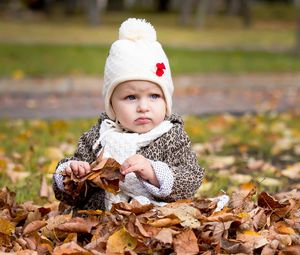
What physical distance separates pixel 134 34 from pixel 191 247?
1100 mm

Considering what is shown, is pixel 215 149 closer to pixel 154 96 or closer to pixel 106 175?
pixel 154 96

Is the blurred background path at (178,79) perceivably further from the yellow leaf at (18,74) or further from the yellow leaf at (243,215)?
the yellow leaf at (243,215)

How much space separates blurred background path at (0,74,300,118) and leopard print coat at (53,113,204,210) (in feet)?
21.3

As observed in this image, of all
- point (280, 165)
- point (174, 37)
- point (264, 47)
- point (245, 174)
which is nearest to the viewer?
point (245, 174)

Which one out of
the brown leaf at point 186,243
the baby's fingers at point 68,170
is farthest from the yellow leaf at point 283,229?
the baby's fingers at point 68,170

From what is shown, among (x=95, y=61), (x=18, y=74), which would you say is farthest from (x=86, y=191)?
(x=95, y=61)

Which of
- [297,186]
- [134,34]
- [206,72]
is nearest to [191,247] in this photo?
[134,34]

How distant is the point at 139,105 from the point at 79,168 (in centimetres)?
40

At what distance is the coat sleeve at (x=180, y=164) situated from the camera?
138 inches

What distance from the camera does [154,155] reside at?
3.55 meters

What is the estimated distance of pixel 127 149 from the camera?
11.7 ft

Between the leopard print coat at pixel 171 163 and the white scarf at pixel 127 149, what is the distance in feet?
0.09

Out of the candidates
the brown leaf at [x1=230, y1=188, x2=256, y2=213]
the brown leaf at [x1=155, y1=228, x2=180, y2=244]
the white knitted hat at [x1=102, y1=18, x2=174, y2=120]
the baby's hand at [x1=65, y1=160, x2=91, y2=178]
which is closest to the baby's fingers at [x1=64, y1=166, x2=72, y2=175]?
the baby's hand at [x1=65, y1=160, x2=91, y2=178]

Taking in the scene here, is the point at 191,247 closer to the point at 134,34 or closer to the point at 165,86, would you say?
the point at 165,86
